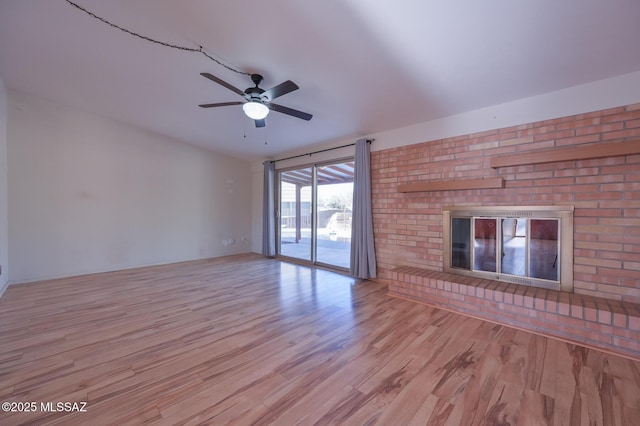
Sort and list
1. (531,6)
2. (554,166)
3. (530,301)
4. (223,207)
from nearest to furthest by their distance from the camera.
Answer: (531,6), (530,301), (554,166), (223,207)

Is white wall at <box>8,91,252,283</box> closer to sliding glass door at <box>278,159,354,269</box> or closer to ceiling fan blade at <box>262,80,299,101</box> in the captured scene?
sliding glass door at <box>278,159,354,269</box>

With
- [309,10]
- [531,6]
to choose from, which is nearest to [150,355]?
[309,10]

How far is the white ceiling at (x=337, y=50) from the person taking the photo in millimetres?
1798

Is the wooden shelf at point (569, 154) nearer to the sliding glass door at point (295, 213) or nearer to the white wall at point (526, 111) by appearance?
the white wall at point (526, 111)

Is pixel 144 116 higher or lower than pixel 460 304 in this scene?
higher

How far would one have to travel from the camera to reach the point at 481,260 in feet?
9.82

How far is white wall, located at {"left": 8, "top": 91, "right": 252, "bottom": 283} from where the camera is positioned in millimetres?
3766

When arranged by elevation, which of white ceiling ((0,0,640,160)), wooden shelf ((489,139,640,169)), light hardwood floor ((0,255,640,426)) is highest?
white ceiling ((0,0,640,160))

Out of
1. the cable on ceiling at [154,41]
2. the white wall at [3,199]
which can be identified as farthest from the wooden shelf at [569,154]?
the white wall at [3,199]

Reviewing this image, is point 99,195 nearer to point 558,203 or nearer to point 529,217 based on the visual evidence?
point 529,217

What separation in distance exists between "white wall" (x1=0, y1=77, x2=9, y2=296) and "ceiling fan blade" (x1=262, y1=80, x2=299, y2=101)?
3850 mm

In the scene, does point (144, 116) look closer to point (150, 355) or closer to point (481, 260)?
point (150, 355)

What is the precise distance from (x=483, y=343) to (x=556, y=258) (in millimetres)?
1277

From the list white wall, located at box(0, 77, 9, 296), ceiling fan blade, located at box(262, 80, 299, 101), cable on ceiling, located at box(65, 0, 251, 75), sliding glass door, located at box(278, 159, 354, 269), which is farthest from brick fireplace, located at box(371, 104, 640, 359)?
white wall, located at box(0, 77, 9, 296)
